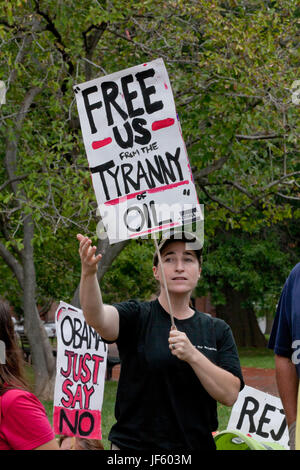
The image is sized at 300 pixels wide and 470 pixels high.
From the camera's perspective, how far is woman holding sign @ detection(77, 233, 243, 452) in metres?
3.08

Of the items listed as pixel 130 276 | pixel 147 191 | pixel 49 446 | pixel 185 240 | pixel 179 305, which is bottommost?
pixel 49 446

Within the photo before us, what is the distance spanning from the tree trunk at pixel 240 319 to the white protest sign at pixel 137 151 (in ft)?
79.9

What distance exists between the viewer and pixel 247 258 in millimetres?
23266

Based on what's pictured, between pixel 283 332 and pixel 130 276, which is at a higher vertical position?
pixel 130 276

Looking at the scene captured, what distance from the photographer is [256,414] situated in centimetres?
589

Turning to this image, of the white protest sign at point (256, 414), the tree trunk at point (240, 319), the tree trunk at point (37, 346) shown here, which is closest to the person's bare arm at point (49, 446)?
the white protest sign at point (256, 414)

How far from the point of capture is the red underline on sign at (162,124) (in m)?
3.64

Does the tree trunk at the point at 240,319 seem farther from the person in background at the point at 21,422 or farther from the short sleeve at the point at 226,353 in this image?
the person in background at the point at 21,422

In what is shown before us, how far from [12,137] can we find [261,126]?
413cm

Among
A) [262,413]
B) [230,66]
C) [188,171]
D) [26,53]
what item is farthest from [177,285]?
[26,53]

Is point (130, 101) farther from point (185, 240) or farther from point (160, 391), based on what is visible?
point (160, 391)

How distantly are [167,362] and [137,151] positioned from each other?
43.5 inches

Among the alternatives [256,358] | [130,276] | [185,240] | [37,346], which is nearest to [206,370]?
[185,240]

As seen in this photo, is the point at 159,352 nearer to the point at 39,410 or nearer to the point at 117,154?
the point at 39,410
